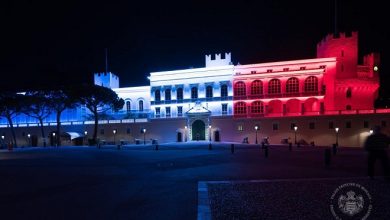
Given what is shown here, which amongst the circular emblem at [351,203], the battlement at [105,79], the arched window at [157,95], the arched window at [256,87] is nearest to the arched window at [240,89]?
the arched window at [256,87]

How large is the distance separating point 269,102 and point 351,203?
1574 inches

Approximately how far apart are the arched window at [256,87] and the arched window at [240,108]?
107 inches

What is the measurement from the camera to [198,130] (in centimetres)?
4834

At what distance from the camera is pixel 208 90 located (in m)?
48.5

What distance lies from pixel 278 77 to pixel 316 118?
9.35m

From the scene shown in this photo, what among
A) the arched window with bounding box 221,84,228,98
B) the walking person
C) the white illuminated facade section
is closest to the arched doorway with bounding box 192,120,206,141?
the white illuminated facade section

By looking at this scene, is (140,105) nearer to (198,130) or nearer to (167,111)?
(167,111)

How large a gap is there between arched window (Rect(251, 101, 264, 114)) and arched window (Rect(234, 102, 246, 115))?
61.5 inches

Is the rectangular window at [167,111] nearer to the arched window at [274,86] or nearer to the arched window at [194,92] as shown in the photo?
the arched window at [194,92]

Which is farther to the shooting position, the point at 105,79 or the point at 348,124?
the point at 105,79

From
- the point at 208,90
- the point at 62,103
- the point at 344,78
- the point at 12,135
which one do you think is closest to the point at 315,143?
the point at 344,78

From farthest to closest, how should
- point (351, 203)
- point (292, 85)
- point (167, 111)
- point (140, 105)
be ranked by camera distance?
point (140, 105) → point (167, 111) → point (292, 85) → point (351, 203)

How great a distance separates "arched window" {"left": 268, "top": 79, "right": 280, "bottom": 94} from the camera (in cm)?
4628

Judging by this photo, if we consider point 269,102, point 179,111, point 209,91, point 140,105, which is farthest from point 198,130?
point 140,105
